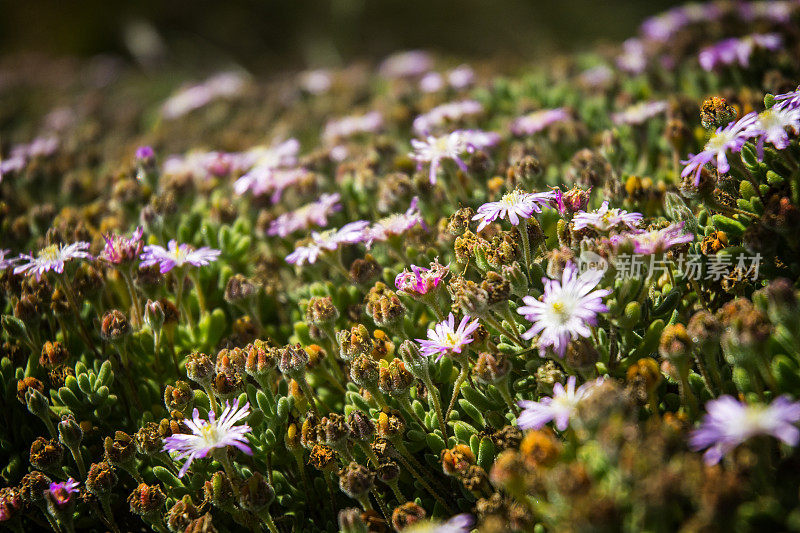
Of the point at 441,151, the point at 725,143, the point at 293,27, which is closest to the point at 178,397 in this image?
the point at 441,151

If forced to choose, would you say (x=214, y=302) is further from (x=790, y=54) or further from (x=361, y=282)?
(x=790, y=54)

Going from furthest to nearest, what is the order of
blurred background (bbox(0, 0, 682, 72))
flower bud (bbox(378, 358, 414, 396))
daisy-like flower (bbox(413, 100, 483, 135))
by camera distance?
blurred background (bbox(0, 0, 682, 72)), daisy-like flower (bbox(413, 100, 483, 135)), flower bud (bbox(378, 358, 414, 396))

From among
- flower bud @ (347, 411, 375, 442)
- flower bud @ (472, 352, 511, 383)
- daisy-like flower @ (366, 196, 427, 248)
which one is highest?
daisy-like flower @ (366, 196, 427, 248)

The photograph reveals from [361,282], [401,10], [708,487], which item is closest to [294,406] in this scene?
[361,282]

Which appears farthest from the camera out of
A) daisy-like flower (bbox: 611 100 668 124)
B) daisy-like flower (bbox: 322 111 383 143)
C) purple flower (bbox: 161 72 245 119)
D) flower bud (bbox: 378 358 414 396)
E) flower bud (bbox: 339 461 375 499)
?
purple flower (bbox: 161 72 245 119)

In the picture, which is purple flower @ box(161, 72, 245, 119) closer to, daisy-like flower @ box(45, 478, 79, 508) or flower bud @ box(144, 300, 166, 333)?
flower bud @ box(144, 300, 166, 333)

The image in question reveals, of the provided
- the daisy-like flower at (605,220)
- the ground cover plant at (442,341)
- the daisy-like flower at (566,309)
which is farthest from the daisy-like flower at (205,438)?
the daisy-like flower at (605,220)

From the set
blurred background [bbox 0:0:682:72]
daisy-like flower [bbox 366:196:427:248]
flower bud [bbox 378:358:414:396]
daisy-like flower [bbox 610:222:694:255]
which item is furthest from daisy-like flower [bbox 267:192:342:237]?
blurred background [bbox 0:0:682:72]
